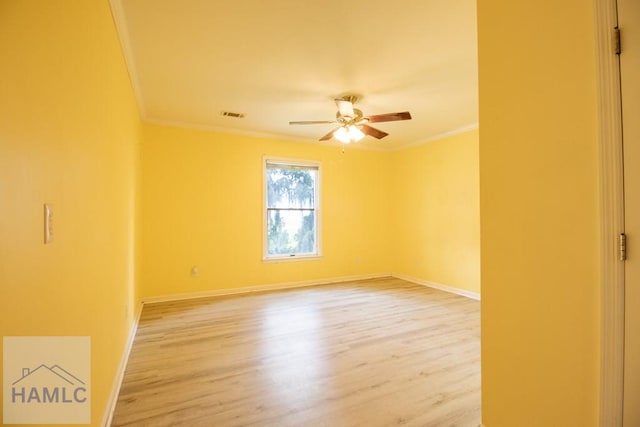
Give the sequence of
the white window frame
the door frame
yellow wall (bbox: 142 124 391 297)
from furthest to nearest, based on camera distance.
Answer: the white window frame
yellow wall (bbox: 142 124 391 297)
the door frame

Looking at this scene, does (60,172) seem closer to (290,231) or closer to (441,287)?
(290,231)

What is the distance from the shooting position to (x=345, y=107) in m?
3.28

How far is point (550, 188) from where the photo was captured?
4.11ft

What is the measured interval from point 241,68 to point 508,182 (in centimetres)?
245

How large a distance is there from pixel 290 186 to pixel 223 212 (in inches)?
49.5

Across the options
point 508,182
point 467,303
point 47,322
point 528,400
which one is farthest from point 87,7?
point 467,303

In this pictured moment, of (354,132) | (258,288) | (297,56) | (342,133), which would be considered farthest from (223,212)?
(297,56)

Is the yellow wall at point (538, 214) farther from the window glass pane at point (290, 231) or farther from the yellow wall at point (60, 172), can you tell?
the window glass pane at point (290, 231)

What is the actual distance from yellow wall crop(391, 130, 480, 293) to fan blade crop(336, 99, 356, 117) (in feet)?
7.49

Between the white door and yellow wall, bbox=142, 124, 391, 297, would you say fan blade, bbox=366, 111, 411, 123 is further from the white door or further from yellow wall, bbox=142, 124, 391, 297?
yellow wall, bbox=142, 124, 391, 297

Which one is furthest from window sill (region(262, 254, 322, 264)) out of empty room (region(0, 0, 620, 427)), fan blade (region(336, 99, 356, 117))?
fan blade (region(336, 99, 356, 117))

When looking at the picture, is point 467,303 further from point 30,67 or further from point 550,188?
point 30,67

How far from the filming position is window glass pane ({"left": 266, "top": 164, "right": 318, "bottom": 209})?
4996mm

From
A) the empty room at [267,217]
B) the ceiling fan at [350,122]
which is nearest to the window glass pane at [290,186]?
the empty room at [267,217]
